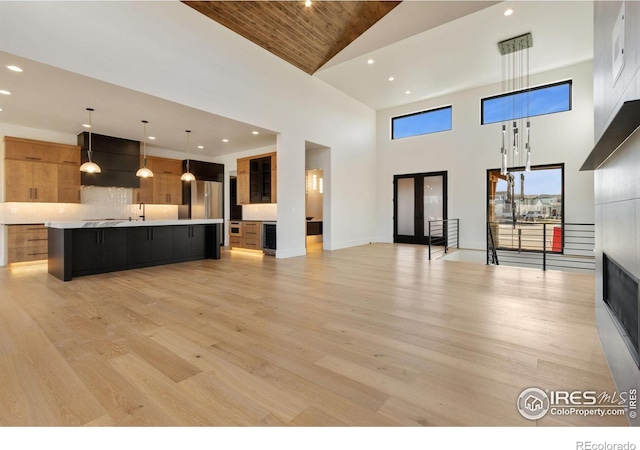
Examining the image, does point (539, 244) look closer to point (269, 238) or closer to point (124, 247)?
point (269, 238)

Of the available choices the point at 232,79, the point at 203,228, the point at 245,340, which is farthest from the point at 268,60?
the point at 245,340

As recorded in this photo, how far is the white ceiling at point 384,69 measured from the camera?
459 cm

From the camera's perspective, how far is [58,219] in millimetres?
6766

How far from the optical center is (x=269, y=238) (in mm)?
7309

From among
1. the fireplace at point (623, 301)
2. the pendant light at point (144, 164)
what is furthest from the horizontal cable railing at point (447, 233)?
the pendant light at point (144, 164)

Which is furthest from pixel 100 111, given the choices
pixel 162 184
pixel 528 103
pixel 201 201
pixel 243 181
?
pixel 528 103

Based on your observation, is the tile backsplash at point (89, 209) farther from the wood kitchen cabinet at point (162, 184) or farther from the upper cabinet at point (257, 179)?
the upper cabinet at point (257, 179)

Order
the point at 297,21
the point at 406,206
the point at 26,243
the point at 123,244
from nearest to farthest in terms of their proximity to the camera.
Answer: the point at 123,244
the point at 297,21
the point at 26,243
the point at 406,206

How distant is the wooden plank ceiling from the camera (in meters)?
5.09

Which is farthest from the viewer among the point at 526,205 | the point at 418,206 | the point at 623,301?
the point at 418,206

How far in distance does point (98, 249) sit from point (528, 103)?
10340 mm

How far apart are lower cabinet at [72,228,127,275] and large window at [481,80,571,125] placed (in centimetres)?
944

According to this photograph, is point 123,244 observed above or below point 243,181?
below

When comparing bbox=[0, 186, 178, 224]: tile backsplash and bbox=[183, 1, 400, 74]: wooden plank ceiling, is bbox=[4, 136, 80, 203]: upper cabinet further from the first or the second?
bbox=[183, 1, 400, 74]: wooden plank ceiling
